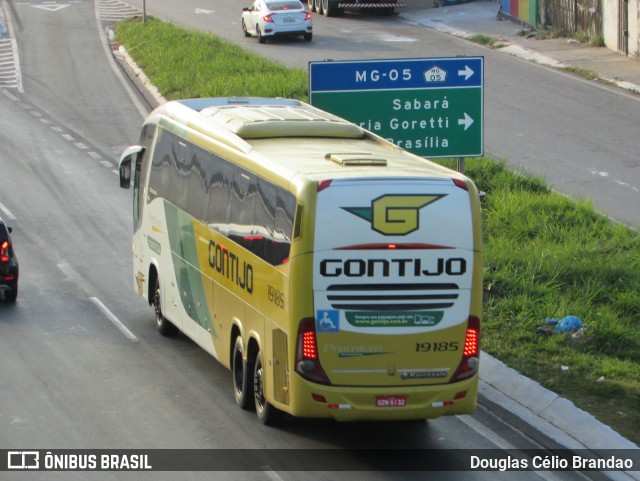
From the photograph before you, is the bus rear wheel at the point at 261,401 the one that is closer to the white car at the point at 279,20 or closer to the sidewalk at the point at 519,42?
the sidewalk at the point at 519,42

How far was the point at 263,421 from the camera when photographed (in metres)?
13.6

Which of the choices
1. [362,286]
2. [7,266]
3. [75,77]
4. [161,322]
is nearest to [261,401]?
[362,286]

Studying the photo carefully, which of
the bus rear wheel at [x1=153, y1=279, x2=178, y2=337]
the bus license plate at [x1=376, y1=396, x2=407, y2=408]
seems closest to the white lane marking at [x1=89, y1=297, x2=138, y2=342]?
the bus rear wheel at [x1=153, y1=279, x2=178, y2=337]

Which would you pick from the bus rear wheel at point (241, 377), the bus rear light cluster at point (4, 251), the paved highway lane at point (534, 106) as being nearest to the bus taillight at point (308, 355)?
the bus rear wheel at point (241, 377)

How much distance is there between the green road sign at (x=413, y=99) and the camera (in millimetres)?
18594

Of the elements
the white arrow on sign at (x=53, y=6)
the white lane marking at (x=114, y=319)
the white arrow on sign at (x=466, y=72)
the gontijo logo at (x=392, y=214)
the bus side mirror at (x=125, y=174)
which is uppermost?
the white arrow on sign at (x=466, y=72)

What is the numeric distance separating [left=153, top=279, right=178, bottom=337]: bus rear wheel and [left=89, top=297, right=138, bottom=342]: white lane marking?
1.43ft

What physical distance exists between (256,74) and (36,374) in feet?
69.4

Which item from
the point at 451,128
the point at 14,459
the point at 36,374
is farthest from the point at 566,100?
the point at 14,459

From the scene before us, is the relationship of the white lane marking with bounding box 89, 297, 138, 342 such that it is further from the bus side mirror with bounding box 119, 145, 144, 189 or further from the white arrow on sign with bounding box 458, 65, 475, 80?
the white arrow on sign with bounding box 458, 65, 475, 80

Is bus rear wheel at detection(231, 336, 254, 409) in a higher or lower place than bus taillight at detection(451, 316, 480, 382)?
lower

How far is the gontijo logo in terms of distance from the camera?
1212 centimetres

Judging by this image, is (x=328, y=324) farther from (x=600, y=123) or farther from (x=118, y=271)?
(x=600, y=123)

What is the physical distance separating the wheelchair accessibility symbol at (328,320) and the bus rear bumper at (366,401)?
0.57 metres
